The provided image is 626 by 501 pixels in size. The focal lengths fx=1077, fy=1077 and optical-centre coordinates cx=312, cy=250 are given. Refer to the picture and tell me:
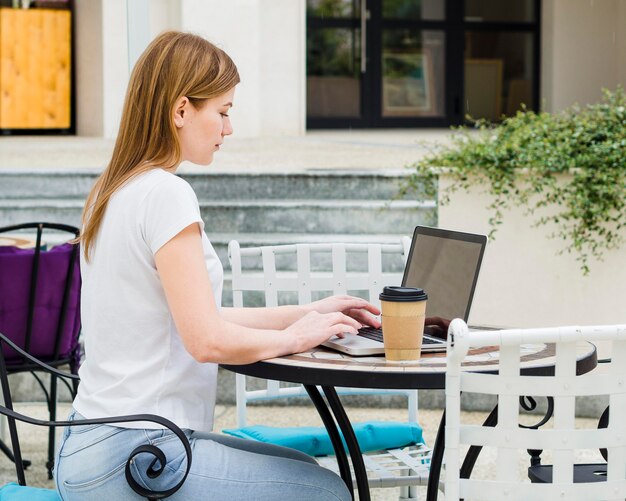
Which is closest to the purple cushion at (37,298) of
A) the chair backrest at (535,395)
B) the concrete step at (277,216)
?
the concrete step at (277,216)

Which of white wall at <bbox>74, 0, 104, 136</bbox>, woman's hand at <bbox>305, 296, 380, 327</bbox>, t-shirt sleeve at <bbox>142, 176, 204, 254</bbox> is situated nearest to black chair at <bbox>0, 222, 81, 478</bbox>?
woman's hand at <bbox>305, 296, 380, 327</bbox>

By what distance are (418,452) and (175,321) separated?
1.09m

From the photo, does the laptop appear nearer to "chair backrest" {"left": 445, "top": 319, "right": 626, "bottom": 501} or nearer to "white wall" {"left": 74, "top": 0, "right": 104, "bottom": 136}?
"chair backrest" {"left": 445, "top": 319, "right": 626, "bottom": 501}

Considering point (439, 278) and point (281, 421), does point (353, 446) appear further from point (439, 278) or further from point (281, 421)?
point (281, 421)

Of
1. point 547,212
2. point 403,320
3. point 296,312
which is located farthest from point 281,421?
point 403,320

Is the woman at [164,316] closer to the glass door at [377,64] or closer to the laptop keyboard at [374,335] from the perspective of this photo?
the laptop keyboard at [374,335]

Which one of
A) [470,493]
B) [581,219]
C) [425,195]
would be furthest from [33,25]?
[470,493]

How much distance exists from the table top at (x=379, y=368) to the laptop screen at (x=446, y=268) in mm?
138

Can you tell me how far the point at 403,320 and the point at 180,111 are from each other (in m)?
0.57

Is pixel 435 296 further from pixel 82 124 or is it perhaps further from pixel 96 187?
pixel 82 124

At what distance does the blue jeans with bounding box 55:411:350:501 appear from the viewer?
1.88m

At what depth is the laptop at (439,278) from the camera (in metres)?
2.14

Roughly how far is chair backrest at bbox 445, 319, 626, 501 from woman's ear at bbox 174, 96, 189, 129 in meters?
0.69

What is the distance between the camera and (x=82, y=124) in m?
10.9
